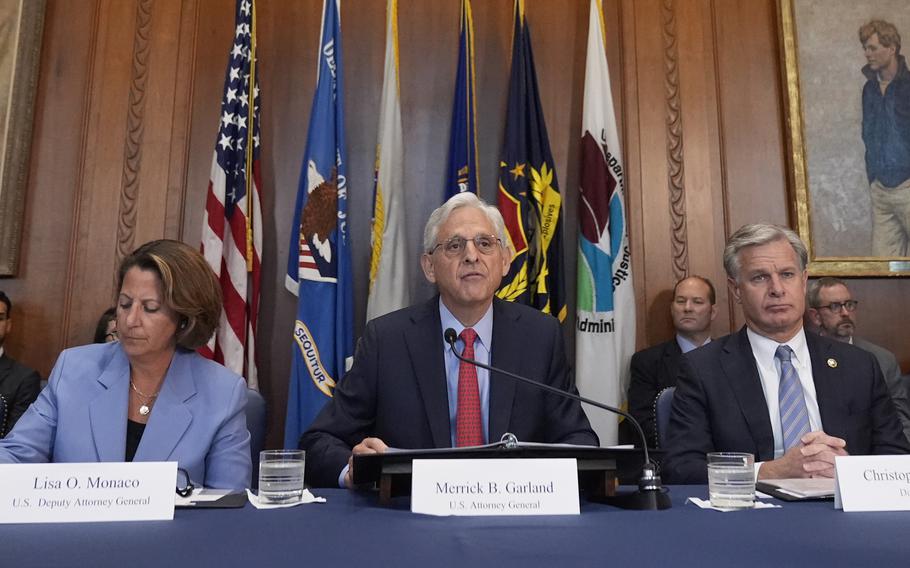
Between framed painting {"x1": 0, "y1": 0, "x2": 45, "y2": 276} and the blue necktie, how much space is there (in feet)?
13.5

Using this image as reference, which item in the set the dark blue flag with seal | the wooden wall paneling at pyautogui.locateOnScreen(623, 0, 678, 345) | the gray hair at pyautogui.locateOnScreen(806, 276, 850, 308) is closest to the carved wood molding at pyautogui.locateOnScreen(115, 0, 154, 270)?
the dark blue flag with seal

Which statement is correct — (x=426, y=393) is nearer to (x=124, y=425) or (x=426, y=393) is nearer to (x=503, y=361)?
(x=503, y=361)

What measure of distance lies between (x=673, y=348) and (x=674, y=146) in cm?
129

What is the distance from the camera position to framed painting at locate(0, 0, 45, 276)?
438 cm

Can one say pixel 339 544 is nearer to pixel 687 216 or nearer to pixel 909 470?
pixel 909 470

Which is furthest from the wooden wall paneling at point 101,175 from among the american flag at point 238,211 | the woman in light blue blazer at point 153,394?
the woman in light blue blazer at point 153,394

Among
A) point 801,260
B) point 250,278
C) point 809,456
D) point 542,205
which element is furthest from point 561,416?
point 250,278

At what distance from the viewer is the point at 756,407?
2312 mm

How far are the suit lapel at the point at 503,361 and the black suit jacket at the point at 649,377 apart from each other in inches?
70.9

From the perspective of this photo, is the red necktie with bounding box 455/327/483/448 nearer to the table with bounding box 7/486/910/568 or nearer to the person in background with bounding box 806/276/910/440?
the table with bounding box 7/486/910/568

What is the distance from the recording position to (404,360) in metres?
2.38

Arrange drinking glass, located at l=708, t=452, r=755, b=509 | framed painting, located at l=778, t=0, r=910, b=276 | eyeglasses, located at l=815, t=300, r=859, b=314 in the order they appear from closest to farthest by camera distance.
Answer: drinking glass, located at l=708, t=452, r=755, b=509 < eyeglasses, located at l=815, t=300, r=859, b=314 < framed painting, located at l=778, t=0, r=910, b=276

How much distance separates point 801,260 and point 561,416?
0.96 m

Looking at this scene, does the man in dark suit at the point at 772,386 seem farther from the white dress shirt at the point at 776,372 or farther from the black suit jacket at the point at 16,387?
the black suit jacket at the point at 16,387
